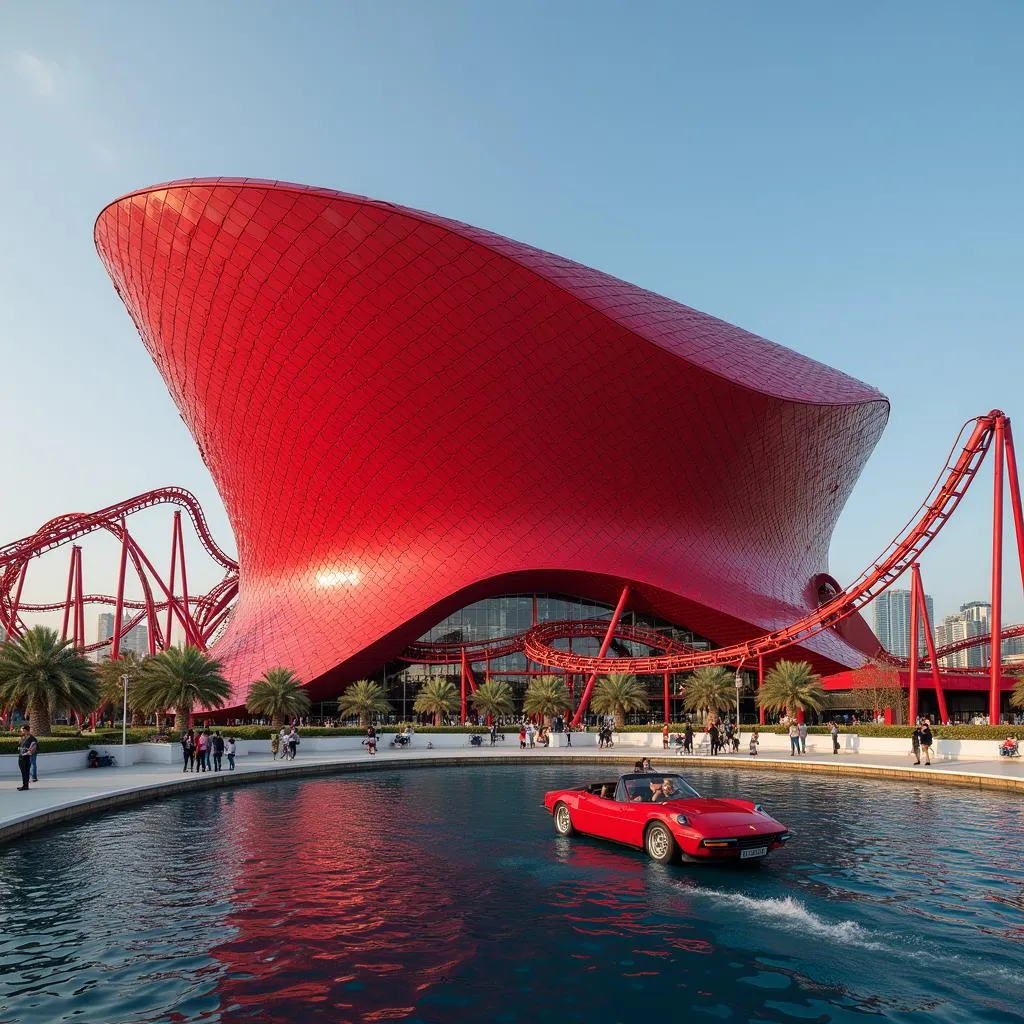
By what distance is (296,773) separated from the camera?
2925 centimetres

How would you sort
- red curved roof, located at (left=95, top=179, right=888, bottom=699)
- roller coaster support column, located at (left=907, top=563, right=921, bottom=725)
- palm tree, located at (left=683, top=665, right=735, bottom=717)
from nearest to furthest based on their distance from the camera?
1. roller coaster support column, located at (left=907, top=563, right=921, bottom=725)
2. red curved roof, located at (left=95, top=179, right=888, bottom=699)
3. palm tree, located at (left=683, top=665, right=735, bottom=717)

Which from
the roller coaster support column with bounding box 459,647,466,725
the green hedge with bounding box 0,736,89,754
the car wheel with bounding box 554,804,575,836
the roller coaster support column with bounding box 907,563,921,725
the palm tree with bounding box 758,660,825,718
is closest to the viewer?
the car wheel with bounding box 554,804,575,836

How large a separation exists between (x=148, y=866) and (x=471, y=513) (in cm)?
4063

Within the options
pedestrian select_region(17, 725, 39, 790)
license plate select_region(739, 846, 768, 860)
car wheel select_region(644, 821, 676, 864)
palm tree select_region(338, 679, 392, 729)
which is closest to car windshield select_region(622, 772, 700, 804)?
car wheel select_region(644, 821, 676, 864)

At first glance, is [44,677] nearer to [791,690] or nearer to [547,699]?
[547,699]

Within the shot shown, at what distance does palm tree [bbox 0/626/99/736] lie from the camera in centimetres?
3150

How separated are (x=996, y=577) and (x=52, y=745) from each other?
33.0 m

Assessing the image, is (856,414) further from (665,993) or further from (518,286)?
(665,993)

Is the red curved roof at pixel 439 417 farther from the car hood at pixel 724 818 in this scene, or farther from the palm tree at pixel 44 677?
the car hood at pixel 724 818

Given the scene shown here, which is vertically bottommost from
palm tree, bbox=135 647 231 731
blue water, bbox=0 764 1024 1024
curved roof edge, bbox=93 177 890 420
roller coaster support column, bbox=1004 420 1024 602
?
blue water, bbox=0 764 1024 1024

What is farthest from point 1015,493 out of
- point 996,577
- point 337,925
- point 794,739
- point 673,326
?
point 337,925

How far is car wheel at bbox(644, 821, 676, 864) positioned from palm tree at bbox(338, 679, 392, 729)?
124 feet

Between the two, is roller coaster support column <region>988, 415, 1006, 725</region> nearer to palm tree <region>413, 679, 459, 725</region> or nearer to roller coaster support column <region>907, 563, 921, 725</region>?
roller coaster support column <region>907, 563, 921, 725</region>

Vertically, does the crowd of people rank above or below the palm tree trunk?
below
